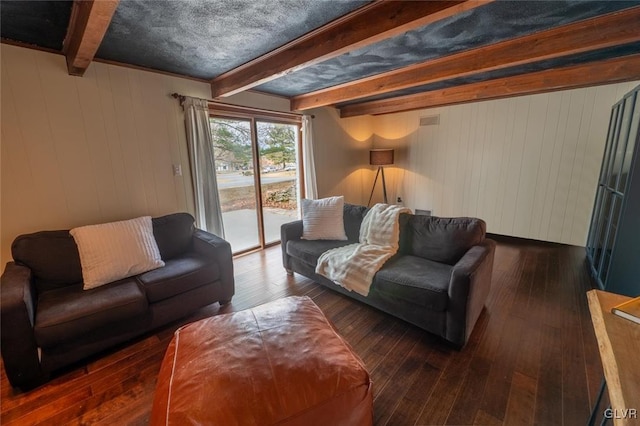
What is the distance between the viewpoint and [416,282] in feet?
6.57

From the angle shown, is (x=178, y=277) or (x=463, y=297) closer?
(x=463, y=297)

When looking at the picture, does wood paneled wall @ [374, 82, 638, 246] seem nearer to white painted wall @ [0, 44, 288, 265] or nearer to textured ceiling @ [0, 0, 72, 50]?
white painted wall @ [0, 44, 288, 265]

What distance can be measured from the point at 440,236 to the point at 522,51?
66.9 inches

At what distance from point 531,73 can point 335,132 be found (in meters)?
2.87

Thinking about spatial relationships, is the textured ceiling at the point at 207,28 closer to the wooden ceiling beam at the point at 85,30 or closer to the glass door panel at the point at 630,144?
the wooden ceiling beam at the point at 85,30

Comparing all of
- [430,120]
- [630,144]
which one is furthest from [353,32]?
[430,120]

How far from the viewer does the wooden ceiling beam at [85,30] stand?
55.1 inches

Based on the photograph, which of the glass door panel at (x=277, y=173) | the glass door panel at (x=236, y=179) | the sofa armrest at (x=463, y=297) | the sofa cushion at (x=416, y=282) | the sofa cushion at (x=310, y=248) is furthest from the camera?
the glass door panel at (x=277, y=173)

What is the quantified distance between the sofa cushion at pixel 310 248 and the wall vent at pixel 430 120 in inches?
124

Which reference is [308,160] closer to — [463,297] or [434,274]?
[434,274]

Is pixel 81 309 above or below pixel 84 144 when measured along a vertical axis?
below

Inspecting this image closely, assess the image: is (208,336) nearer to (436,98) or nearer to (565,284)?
(565,284)

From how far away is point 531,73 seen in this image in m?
3.14

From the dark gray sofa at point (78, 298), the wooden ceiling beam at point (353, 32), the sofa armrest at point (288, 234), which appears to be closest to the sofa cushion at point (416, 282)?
the sofa armrest at point (288, 234)
